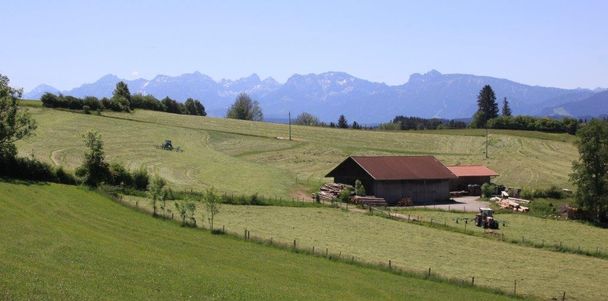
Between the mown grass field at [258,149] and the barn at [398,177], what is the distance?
529 centimetres

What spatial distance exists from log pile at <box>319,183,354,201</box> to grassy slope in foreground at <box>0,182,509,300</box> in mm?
27496

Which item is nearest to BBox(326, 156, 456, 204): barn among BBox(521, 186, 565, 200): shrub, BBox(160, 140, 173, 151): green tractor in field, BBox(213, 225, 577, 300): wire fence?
BBox(521, 186, 565, 200): shrub

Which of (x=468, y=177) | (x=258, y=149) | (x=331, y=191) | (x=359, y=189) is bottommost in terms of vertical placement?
(x=331, y=191)

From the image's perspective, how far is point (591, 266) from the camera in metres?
41.8

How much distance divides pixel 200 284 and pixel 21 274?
7377 mm

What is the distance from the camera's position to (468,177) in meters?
84.6

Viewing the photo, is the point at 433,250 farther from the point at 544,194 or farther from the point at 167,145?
the point at 167,145

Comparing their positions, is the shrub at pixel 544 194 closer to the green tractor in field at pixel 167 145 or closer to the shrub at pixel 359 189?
the shrub at pixel 359 189

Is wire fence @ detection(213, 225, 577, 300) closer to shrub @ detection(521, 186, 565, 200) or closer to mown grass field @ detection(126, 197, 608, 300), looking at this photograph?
mown grass field @ detection(126, 197, 608, 300)

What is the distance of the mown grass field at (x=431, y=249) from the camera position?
A: 120 feet

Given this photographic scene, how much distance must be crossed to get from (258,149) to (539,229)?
186 feet

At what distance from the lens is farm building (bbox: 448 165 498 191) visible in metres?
84.2

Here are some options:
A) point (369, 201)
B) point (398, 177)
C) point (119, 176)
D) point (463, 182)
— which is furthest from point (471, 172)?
point (119, 176)

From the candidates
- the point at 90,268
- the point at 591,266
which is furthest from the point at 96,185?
the point at 591,266
